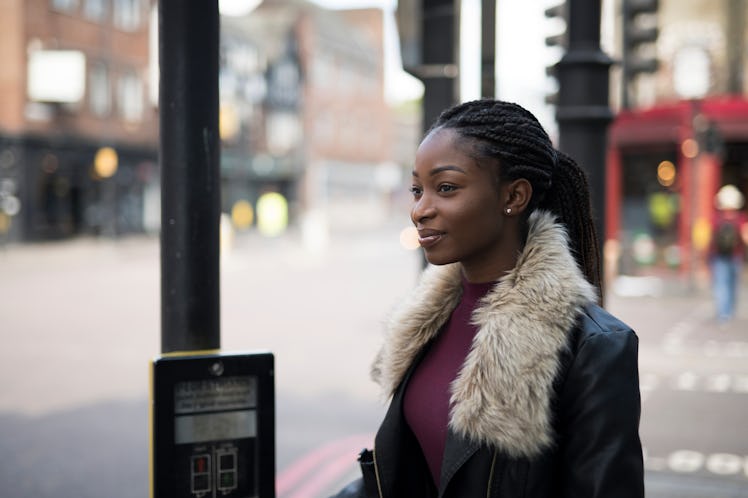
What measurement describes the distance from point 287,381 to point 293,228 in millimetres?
42965

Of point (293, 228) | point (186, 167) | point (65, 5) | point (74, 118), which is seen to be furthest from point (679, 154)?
point (293, 228)

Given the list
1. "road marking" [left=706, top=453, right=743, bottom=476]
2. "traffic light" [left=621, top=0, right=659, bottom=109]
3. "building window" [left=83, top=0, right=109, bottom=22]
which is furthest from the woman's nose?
"building window" [left=83, top=0, right=109, bottom=22]

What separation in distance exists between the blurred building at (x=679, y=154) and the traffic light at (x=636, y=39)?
13.6 metres

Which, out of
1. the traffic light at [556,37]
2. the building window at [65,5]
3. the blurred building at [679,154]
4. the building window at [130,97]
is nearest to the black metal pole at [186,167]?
the traffic light at [556,37]

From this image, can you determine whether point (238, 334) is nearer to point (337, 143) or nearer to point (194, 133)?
point (194, 133)

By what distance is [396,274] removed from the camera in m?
22.9

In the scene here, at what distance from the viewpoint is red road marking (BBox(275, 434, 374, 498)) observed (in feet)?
18.5

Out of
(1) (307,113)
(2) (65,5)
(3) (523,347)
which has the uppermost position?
(2) (65,5)

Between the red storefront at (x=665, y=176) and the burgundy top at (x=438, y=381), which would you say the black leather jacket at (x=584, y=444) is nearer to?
the burgundy top at (x=438, y=381)

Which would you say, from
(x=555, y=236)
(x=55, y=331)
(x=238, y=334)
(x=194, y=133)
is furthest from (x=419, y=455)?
(x=55, y=331)

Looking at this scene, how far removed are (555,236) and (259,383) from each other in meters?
1.08

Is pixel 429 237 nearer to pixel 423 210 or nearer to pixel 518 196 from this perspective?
pixel 423 210

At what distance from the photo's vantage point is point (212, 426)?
2514mm

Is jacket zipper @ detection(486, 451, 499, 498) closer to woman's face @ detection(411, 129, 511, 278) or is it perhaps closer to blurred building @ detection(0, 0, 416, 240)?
woman's face @ detection(411, 129, 511, 278)
